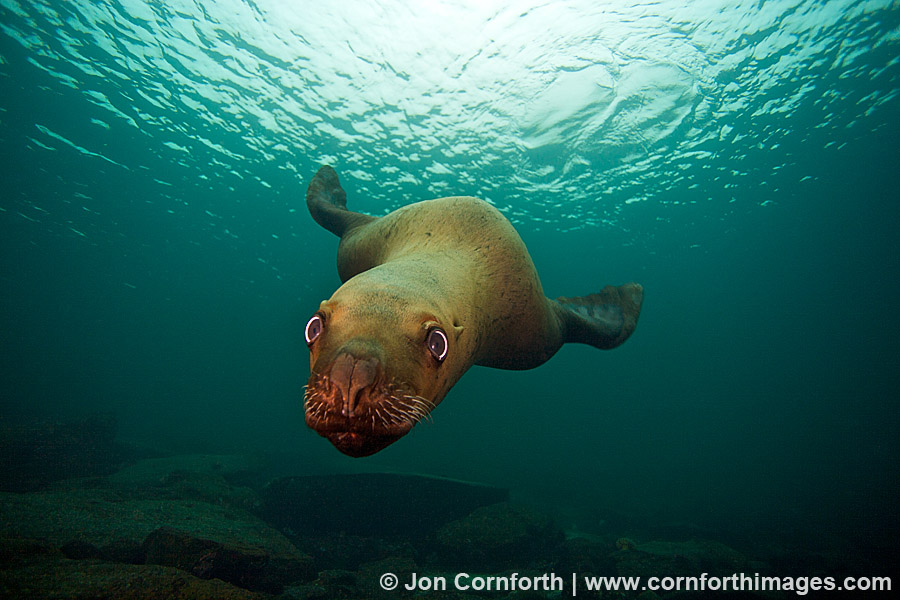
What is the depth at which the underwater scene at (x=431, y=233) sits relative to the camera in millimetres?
3424

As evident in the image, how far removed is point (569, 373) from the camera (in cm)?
6244

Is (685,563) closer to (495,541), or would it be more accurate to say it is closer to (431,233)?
(495,541)

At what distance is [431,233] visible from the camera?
3.46 m

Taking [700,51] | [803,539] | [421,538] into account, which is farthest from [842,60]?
[421,538]

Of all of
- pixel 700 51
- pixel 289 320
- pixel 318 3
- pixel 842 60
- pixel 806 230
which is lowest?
pixel 289 320

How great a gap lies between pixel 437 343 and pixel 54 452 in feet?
49.5

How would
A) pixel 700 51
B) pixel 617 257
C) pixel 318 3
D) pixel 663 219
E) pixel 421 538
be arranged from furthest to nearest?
pixel 617 257, pixel 663 219, pixel 700 51, pixel 318 3, pixel 421 538

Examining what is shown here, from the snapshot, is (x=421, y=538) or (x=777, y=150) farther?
(x=777, y=150)

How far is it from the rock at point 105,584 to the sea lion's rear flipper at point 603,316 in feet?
13.1

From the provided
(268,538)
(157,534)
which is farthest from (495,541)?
(157,534)

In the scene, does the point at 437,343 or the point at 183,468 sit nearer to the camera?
the point at 437,343

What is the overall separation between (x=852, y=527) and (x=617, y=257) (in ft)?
68.7

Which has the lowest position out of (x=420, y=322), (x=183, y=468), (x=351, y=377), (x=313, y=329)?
(x=183, y=468)

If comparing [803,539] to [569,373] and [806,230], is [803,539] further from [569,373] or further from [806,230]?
[569,373]
